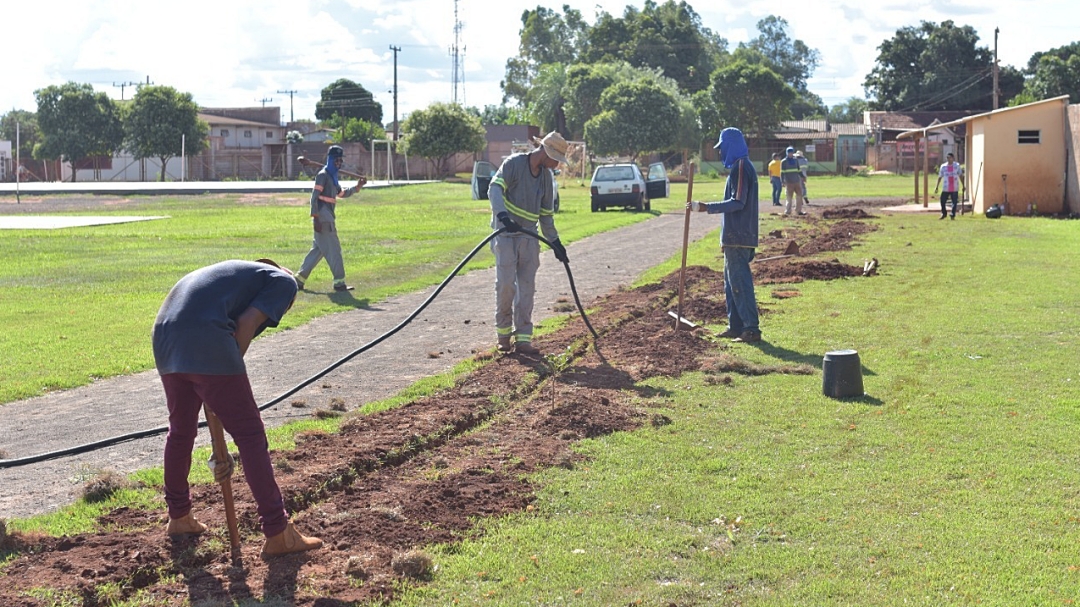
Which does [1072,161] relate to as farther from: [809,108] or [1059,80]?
[809,108]

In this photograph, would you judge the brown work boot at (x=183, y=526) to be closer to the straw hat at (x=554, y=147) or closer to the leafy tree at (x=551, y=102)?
the straw hat at (x=554, y=147)

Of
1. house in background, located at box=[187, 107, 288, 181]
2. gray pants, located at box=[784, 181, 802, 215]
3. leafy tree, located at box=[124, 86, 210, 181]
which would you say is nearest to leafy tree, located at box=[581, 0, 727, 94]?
house in background, located at box=[187, 107, 288, 181]

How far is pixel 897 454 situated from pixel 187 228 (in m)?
27.1

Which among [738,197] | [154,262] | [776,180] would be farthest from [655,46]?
[738,197]

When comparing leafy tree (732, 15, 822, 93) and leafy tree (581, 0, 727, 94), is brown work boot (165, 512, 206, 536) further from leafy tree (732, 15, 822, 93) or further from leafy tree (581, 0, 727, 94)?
leafy tree (732, 15, 822, 93)

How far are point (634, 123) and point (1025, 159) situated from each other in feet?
173

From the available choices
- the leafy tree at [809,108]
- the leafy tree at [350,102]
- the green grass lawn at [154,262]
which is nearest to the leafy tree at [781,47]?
the leafy tree at [809,108]

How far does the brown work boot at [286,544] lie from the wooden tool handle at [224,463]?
6.3 inches

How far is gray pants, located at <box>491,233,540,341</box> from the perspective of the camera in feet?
37.6

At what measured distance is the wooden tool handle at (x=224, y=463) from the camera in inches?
225

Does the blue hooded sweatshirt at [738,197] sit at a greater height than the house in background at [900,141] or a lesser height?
lesser

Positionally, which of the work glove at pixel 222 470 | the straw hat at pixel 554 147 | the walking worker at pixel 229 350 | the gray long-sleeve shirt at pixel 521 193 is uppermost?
the straw hat at pixel 554 147

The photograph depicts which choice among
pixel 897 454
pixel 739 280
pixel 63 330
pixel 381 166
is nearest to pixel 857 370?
pixel 897 454

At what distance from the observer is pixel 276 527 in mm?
5742
